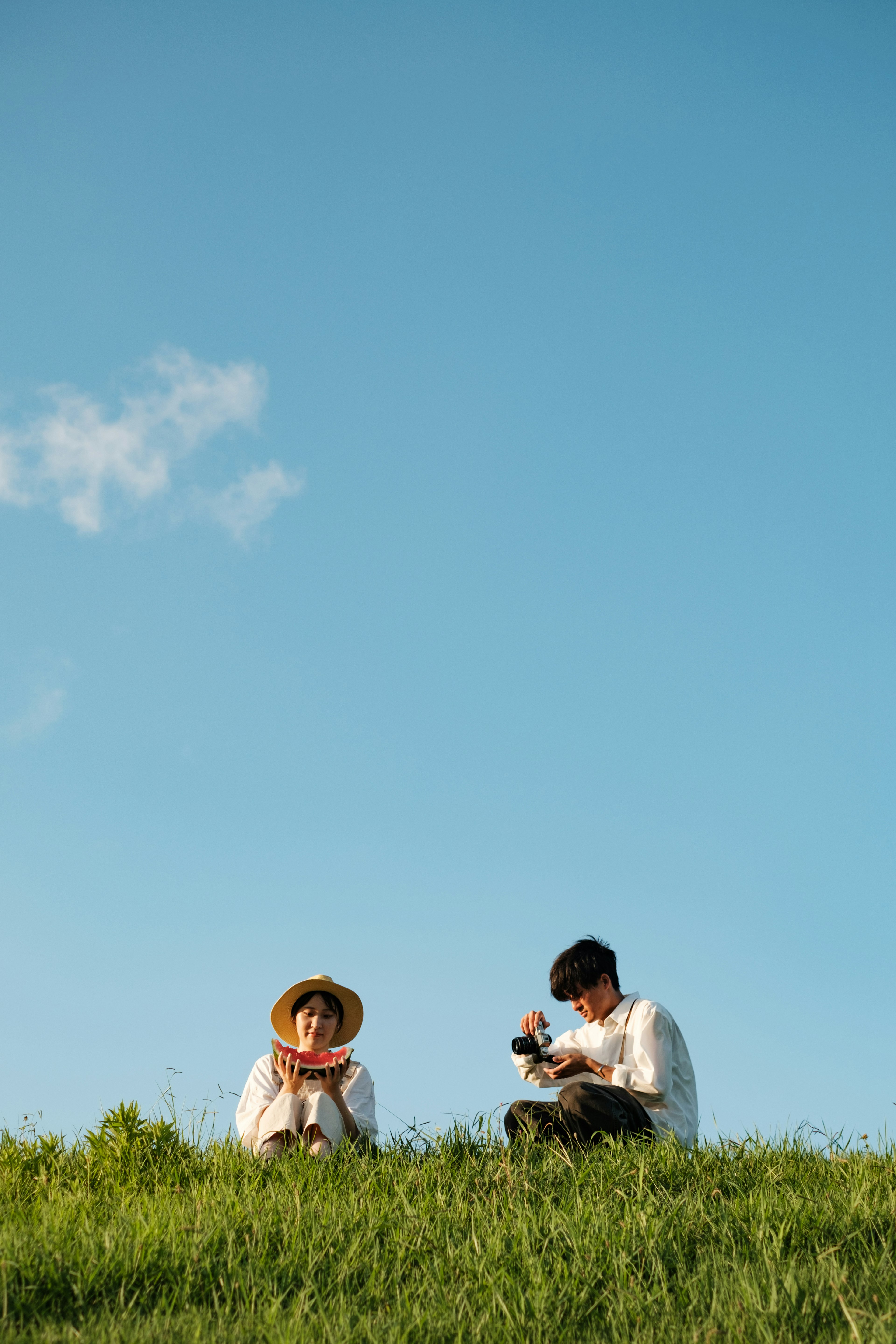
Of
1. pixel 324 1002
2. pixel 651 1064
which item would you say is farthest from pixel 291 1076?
pixel 651 1064

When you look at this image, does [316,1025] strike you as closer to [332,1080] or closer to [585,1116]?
[332,1080]

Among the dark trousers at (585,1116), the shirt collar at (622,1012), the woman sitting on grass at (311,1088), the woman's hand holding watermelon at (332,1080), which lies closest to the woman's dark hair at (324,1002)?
the woman sitting on grass at (311,1088)

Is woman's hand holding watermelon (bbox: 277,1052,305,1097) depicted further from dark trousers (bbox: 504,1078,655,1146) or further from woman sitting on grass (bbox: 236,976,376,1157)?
dark trousers (bbox: 504,1078,655,1146)

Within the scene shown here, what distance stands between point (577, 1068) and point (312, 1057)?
66.7 inches

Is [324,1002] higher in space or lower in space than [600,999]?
higher

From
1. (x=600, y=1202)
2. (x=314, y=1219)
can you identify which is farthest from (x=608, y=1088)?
(x=314, y=1219)

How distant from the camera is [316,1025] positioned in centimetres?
729

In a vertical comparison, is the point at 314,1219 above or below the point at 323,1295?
above

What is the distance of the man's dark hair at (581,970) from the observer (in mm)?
6891

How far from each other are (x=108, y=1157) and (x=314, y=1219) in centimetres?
237

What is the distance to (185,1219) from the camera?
4902 mm

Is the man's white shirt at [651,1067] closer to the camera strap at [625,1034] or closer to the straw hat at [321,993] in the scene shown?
the camera strap at [625,1034]

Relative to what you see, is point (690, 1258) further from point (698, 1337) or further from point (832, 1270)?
point (698, 1337)

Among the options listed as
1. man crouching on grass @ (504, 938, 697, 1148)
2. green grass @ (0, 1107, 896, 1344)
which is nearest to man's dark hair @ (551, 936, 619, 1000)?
man crouching on grass @ (504, 938, 697, 1148)
